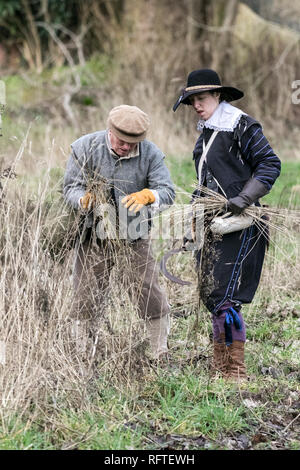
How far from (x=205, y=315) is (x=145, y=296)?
0.76 meters

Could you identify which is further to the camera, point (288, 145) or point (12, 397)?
point (288, 145)

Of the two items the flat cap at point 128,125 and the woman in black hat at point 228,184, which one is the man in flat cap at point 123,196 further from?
the woman in black hat at point 228,184

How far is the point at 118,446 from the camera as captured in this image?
11.8 feet

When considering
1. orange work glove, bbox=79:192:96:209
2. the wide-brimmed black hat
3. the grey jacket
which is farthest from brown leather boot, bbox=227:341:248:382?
the wide-brimmed black hat

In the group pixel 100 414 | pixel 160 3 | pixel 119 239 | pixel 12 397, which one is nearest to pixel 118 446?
pixel 100 414

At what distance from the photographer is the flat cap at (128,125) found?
4.48 meters

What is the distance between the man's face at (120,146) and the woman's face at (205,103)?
45 centimetres

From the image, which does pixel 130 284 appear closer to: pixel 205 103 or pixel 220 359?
pixel 220 359

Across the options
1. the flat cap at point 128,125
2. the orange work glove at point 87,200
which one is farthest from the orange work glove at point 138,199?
the flat cap at point 128,125

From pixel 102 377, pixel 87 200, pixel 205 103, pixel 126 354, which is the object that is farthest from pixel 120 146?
pixel 102 377

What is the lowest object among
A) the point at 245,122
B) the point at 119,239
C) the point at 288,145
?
the point at 288,145

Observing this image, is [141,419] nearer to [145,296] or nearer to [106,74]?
[145,296]

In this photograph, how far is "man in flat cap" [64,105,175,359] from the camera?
4.50m

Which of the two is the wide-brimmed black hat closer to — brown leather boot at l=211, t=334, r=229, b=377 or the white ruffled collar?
the white ruffled collar
